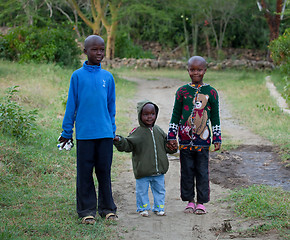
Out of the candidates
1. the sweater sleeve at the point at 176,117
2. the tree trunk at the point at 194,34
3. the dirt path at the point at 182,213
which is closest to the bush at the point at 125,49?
the tree trunk at the point at 194,34

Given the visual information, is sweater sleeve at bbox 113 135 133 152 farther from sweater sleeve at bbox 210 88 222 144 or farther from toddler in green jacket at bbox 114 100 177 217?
sweater sleeve at bbox 210 88 222 144

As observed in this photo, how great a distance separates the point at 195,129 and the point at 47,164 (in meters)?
2.43

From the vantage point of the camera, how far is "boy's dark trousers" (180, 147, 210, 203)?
4578 mm

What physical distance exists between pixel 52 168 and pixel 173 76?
15.3 meters

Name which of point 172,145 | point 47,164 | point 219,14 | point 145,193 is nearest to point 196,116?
point 172,145

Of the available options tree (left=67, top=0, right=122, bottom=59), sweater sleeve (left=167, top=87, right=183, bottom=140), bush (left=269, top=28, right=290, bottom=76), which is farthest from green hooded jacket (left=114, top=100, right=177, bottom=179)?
tree (left=67, top=0, right=122, bottom=59)

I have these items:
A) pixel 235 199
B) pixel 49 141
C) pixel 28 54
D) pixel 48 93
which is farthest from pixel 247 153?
pixel 28 54

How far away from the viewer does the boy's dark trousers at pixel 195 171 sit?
180 inches

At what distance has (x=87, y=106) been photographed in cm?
→ 409

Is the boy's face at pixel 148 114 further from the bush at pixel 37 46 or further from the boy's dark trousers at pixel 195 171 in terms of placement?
the bush at pixel 37 46

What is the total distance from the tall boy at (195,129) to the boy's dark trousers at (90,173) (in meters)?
0.78

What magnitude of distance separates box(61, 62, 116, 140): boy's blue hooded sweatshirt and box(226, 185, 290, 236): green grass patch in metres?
1.66

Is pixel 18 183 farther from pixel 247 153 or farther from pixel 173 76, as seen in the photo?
pixel 173 76

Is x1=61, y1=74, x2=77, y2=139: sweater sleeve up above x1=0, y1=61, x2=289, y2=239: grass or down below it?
above
